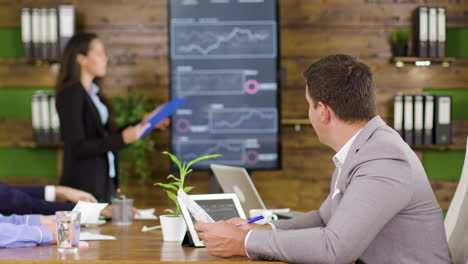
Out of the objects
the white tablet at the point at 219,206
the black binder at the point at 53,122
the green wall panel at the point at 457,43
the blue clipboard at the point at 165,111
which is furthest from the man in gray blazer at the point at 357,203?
the green wall panel at the point at 457,43

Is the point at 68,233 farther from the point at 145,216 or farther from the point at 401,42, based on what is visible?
the point at 401,42

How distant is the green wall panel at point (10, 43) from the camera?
5.31m

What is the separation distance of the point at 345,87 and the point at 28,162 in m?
4.08

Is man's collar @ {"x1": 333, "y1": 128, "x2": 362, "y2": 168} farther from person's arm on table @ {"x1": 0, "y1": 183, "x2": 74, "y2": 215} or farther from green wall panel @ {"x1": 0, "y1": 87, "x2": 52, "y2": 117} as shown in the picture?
green wall panel @ {"x1": 0, "y1": 87, "x2": 52, "y2": 117}

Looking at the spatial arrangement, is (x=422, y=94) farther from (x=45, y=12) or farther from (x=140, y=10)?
(x=45, y=12)

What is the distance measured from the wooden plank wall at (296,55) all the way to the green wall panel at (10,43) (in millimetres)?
97

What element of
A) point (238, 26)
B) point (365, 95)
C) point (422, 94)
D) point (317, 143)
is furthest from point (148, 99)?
point (365, 95)

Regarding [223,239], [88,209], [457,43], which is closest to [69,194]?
[88,209]

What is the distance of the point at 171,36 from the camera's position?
4.91 metres

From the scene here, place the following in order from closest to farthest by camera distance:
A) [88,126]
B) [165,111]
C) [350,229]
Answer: [350,229] → [165,111] → [88,126]

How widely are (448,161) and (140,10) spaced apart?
2.74m

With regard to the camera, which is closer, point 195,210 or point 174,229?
point 195,210

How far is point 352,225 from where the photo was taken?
1599 millimetres

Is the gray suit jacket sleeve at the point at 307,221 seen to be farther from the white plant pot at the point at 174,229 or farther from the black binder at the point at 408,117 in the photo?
the black binder at the point at 408,117
